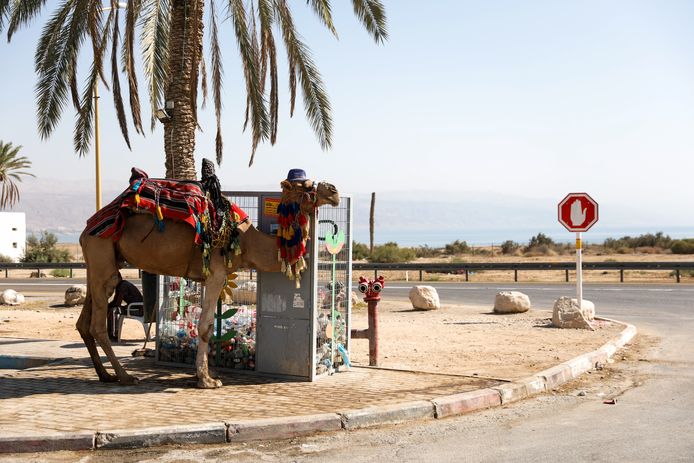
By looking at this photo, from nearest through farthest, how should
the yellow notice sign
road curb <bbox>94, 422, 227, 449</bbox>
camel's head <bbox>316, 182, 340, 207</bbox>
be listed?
road curb <bbox>94, 422, 227, 449</bbox> < camel's head <bbox>316, 182, 340, 207</bbox> < the yellow notice sign

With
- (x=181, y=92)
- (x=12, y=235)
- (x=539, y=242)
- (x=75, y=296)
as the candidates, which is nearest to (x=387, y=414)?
(x=181, y=92)

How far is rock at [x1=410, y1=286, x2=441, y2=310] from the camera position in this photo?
20.5 meters

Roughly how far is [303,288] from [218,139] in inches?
317

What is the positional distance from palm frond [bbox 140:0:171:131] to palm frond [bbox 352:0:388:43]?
3.84m

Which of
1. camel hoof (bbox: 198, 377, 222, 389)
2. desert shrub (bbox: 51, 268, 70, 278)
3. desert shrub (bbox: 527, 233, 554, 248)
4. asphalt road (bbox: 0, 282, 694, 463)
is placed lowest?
asphalt road (bbox: 0, 282, 694, 463)

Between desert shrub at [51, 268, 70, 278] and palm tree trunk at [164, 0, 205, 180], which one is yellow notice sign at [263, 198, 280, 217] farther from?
desert shrub at [51, 268, 70, 278]

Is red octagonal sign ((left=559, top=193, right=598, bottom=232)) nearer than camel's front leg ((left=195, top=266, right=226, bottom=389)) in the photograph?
No

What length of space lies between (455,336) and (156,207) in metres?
7.43

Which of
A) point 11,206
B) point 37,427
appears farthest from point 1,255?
point 37,427

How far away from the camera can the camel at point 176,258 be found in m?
9.18

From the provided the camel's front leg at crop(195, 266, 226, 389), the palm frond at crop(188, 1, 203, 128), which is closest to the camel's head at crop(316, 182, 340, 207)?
the camel's front leg at crop(195, 266, 226, 389)

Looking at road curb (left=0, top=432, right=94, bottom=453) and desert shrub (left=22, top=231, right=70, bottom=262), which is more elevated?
desert shrub (left=22, top=231, right=70, bottom=262)

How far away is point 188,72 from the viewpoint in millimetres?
13820

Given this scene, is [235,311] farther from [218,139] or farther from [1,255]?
[1,255]
